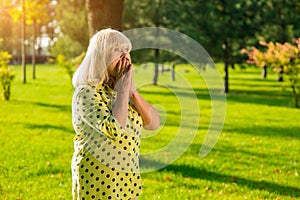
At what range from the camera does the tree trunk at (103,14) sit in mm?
7465

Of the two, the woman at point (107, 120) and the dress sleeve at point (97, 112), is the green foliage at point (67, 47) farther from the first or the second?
the dress sleeve at point (97, 112)

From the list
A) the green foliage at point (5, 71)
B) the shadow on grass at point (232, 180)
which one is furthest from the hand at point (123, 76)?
the green foliage at point (5, 71)

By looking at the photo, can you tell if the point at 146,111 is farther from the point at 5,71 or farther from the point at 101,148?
the point at 5,71

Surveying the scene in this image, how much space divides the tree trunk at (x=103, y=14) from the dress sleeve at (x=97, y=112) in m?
4.53

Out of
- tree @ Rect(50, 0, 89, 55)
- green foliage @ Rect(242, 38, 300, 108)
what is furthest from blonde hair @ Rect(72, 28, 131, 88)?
tree @ Rect(50, 0, 89, 55)

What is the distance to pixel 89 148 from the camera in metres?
3.18

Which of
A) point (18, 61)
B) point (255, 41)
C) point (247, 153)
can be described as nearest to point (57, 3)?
point (255, 41)

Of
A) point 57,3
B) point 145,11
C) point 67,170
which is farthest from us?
point 57,3

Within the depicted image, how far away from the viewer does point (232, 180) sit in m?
6.92

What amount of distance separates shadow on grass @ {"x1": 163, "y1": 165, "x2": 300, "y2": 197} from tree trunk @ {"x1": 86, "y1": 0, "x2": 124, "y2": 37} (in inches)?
103

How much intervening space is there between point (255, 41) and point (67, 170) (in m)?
18.5

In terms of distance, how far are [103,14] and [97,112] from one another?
4.76 m

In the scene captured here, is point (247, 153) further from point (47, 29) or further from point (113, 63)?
point (47, 29)

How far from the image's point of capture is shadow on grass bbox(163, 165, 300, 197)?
6387mm
